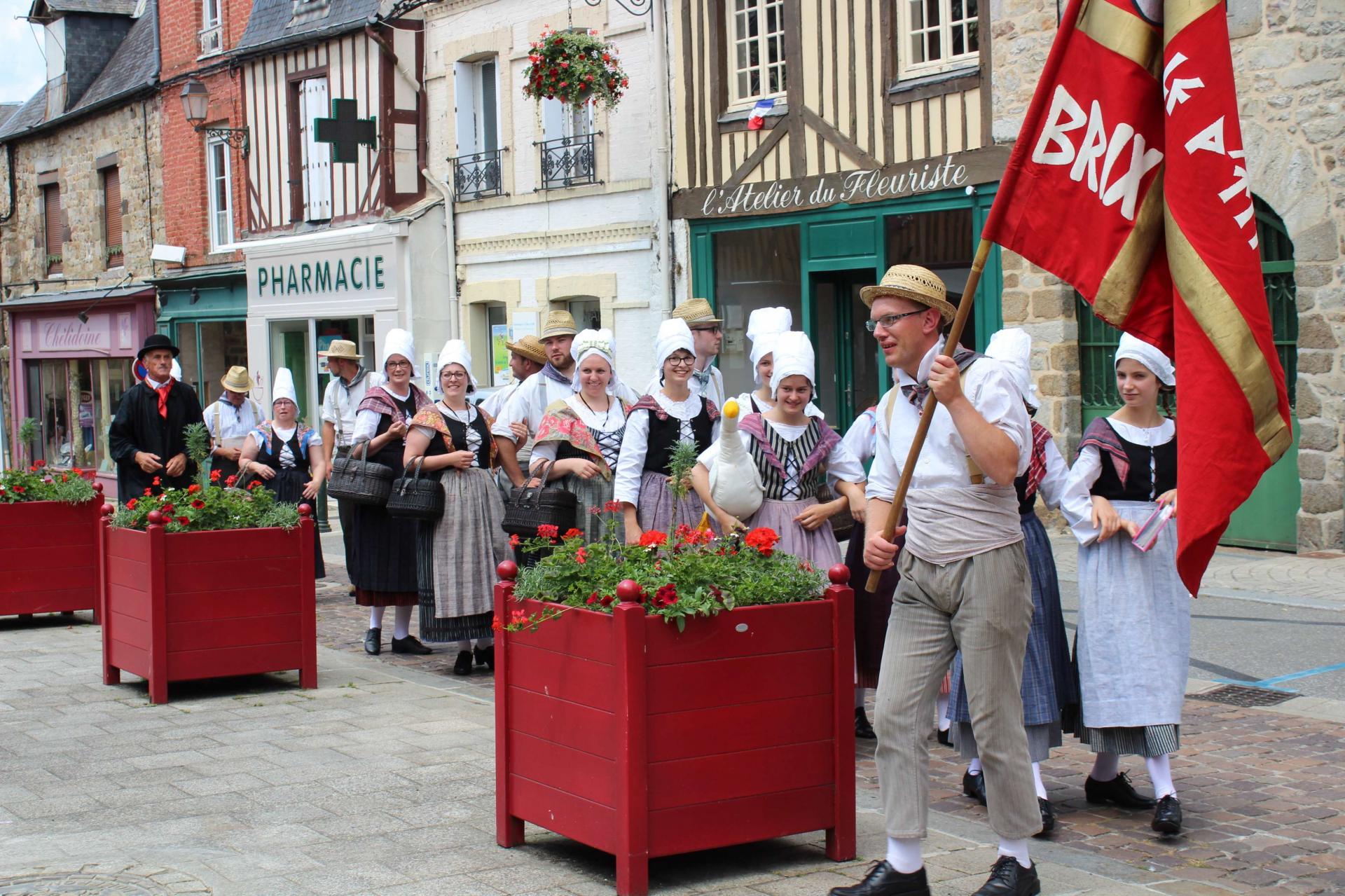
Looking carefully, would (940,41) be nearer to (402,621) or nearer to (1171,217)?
(402,621)

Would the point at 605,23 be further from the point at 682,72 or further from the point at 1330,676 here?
the point at 1330,676

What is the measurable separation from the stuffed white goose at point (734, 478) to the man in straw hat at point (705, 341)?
1836 mm

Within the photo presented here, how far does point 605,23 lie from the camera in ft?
57.4

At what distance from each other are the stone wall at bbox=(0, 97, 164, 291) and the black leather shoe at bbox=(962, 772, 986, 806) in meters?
23.1

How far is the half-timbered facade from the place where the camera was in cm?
2027

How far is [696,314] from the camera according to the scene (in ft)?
28.9

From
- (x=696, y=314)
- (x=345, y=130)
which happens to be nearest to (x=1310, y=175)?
(x=696, y=314)

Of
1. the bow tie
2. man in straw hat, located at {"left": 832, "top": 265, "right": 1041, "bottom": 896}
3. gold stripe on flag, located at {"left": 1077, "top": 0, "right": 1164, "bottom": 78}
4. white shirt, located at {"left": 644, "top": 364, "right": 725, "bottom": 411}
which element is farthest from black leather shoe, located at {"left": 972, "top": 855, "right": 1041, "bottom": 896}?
white shirt, located at {"left": 644, "top": 364, "right": 725, "bottom": 411}

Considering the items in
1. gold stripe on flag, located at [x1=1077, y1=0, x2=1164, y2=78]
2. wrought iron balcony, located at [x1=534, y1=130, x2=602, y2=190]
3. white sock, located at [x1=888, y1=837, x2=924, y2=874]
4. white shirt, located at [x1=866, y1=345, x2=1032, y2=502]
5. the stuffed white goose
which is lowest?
white sock, located at [x1=888, y1=837, x2=924, y2=874]

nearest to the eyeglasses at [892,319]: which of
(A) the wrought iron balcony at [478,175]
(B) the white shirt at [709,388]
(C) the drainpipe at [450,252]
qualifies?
(B) the white shirt at [709,388]

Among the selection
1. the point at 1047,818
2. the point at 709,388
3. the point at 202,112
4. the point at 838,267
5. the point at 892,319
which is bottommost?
the point at 1047,818

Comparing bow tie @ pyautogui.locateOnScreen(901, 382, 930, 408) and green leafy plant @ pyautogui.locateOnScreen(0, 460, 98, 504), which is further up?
bow tie @ pyautogui.locateOnScreen(901, 382, 930, 408)

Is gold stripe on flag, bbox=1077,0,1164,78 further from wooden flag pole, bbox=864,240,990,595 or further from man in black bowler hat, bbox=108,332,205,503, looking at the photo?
man in black bowler hat, bbox=108,332,205,503

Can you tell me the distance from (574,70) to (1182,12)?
1274 cm
